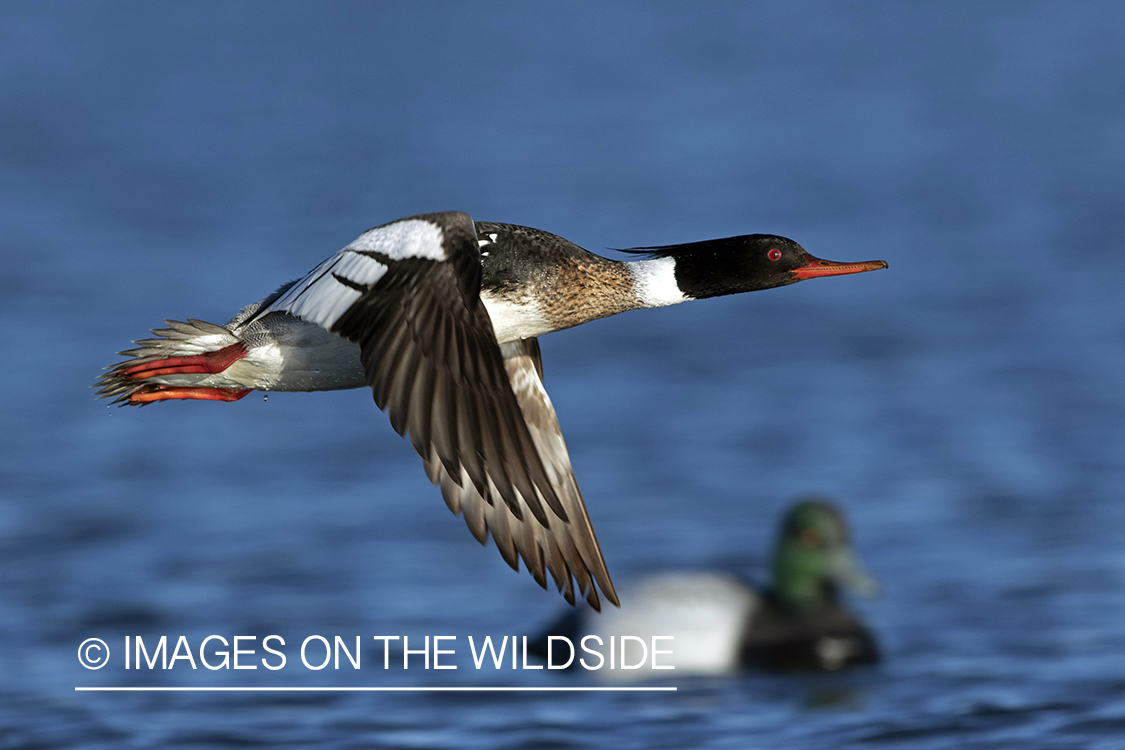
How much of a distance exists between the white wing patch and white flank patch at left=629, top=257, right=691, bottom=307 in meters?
1.14

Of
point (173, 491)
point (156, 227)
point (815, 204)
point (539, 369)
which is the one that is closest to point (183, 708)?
point (539, 369)

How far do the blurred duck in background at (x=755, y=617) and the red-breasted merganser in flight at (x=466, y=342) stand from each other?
410 cm

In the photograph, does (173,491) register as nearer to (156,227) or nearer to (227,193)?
(156,227)

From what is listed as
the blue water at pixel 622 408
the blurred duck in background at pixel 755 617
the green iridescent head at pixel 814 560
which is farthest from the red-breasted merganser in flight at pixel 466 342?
the green iridescent head at pixel 814 560

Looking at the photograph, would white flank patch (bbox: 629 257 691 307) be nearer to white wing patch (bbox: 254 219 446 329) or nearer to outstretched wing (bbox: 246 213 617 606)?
outstretched wing (bbox: 246 213 617 606)

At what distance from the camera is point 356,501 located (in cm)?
1289

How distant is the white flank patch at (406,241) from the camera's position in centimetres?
548

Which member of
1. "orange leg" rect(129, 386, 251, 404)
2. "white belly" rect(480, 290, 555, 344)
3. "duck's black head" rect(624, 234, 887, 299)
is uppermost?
"duck's black head" rect(624, 234, 887, 299)

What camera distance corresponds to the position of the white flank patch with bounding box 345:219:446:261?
548 cm

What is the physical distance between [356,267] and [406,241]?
196 mm

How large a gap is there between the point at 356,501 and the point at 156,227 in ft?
34.0

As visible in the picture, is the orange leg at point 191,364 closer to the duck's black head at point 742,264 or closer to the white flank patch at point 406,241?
the white flank patch at point 406,241

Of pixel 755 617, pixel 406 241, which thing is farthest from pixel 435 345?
pixel 755 617

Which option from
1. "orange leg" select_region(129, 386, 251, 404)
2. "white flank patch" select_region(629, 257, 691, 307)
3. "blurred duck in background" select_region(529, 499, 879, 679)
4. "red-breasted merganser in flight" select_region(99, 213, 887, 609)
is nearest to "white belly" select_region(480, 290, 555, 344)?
"red-breasted merganser in flight" select_region(99, 213, 887, 609)
